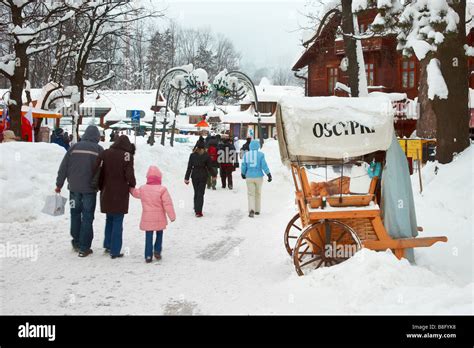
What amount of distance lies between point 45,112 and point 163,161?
724 centimetres

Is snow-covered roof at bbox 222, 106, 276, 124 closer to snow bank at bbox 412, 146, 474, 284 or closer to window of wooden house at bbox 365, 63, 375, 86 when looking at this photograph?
window of wooden house at bbox 365, 63, 375, 86

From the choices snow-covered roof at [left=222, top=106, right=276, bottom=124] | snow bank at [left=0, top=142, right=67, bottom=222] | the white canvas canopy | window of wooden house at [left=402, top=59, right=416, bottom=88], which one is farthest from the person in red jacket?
snow-covered roof at [left=222, top=106, right=276, bottom=124]

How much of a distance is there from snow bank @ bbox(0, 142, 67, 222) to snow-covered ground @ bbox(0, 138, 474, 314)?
2 cm

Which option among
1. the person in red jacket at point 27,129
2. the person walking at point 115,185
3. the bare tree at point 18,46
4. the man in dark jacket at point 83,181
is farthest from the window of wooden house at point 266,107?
the person walking at point 115,185

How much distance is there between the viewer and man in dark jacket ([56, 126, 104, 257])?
295 inches

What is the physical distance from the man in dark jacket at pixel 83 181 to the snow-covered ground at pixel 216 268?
0.43m

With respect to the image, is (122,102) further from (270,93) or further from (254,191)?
(254,191)

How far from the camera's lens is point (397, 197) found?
21.8ft

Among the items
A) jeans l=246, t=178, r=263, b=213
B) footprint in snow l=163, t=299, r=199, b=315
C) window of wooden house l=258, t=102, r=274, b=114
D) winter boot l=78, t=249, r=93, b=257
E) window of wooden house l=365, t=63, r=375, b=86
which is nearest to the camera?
footprint in snow l=163, t=299, r=199, b=315

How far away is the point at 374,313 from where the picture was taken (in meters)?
4.85

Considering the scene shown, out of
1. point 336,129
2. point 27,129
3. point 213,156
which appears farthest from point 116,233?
point 27,129

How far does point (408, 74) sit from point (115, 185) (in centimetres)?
2604

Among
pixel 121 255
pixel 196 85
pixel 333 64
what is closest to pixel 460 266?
pixel 121 255
